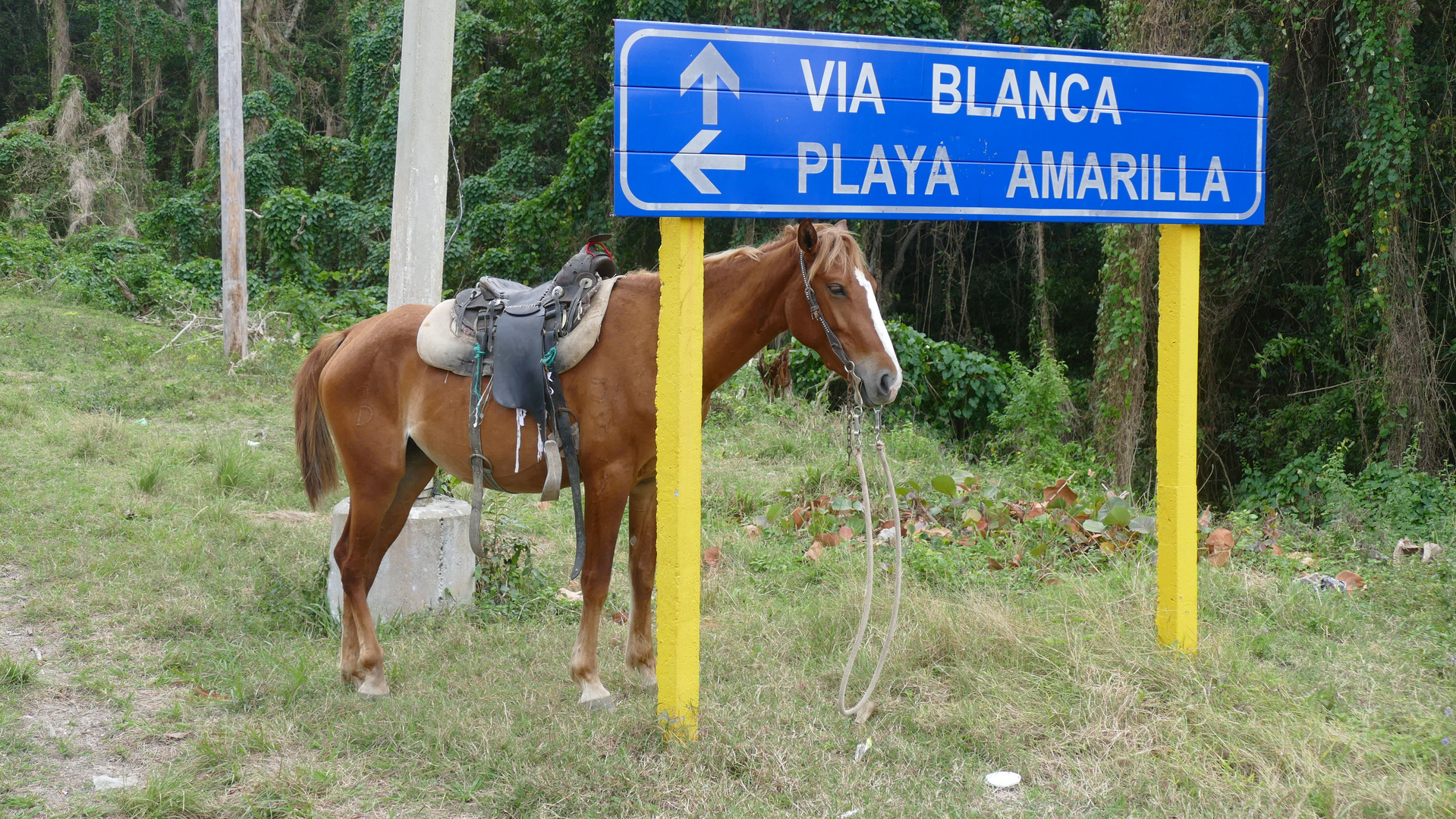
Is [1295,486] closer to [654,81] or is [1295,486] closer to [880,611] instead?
[880,611]

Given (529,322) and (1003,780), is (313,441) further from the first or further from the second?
(1003,780)

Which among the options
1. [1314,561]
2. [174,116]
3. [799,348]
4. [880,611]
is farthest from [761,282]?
[174,116]

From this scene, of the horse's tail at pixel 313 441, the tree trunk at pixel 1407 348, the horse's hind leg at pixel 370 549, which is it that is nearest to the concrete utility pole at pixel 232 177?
the horse's tail at pixel 313 441

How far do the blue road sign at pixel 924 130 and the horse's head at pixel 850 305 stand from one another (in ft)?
0.43

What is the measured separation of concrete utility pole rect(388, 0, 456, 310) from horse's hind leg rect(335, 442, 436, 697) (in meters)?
1.35

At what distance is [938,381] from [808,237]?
887 centimetres

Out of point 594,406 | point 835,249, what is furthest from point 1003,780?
point 594,406

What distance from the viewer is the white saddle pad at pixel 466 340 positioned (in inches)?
154

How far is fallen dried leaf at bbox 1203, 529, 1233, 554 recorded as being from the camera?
5.55 meters

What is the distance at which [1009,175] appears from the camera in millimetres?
3607

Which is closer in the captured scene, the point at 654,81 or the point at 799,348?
the point at 654,81

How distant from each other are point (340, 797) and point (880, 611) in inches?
96.8

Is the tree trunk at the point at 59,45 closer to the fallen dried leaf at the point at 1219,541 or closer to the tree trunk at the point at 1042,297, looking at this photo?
the tree trunk at the point at 1042,297

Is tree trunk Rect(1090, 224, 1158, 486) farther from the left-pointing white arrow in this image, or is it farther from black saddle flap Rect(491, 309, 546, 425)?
the left-pointing white arrow
